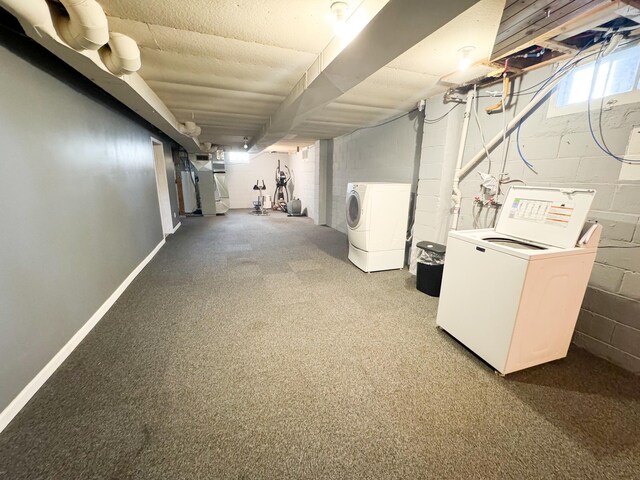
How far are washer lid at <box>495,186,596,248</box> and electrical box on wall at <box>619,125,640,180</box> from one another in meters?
0.32

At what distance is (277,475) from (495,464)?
94cm

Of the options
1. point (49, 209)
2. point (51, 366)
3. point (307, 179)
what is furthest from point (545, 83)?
point (307, 179)

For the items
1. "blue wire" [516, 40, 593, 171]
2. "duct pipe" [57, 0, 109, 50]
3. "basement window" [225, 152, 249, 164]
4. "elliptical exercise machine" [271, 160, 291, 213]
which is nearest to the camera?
"duct pipe" [57, 0, 109, 50]

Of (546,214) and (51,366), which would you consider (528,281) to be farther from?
(51,366)

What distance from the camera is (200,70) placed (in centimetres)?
219

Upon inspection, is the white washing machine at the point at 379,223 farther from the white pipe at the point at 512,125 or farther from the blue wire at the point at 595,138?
the blue wire at the point at 595,138

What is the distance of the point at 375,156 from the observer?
13.9 feet

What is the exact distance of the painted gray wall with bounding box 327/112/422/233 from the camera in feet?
11.1

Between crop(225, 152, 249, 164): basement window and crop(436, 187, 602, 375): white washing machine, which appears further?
crop(225, 152, 249, 164): basement window

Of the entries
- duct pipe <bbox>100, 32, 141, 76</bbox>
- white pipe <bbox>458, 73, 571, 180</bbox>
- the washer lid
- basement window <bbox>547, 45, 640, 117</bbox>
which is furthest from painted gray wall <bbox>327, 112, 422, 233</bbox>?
duct pipe <bbox>100, 32, 141, 76</bbox>

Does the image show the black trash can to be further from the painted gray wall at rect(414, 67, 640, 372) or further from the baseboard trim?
the baseboard trim

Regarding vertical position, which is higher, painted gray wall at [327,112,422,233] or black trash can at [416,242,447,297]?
painted gray wall at [327,112,422,233]

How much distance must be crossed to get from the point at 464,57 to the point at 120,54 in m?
2.37

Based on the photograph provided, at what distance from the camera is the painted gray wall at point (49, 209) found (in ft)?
4.38
